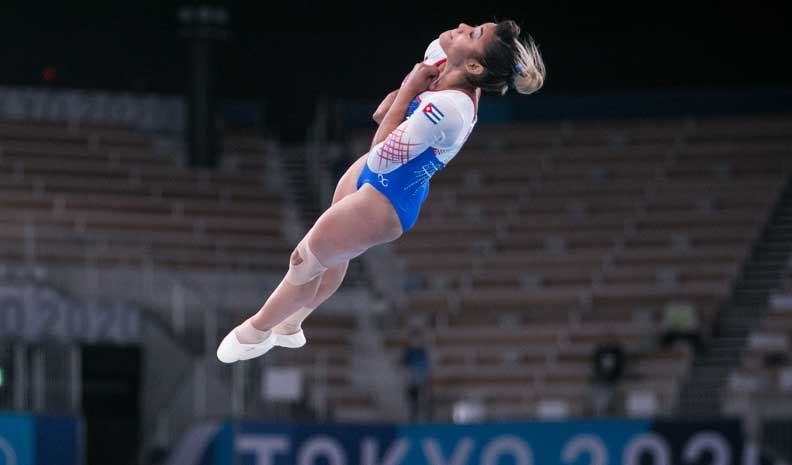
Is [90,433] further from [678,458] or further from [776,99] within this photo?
[776,99]

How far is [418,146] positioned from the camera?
7.30 meters

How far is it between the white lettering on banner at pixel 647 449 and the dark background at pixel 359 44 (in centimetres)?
1121

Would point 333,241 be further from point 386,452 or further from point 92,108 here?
point 92,108

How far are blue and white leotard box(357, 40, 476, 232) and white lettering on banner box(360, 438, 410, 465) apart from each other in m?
5.50

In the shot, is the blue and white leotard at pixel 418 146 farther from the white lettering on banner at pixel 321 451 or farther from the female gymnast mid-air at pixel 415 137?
the white lettering on banner at pixel 321 451

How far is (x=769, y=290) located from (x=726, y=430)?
8250 mm

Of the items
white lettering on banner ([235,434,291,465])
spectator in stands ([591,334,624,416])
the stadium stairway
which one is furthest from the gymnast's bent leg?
spectator in stands ([591,334,624,416])

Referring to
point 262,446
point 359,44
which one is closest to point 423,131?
point 262,446

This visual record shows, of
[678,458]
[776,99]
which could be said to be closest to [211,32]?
[776,99]

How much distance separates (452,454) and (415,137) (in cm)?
603

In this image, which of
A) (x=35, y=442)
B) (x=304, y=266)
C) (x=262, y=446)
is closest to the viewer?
(x=304, y=266)

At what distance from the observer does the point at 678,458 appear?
12727 millimetres

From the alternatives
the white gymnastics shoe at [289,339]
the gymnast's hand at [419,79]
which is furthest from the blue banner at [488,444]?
the gymnast's hand at [419,79]

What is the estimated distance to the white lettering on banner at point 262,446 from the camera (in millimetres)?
12602
